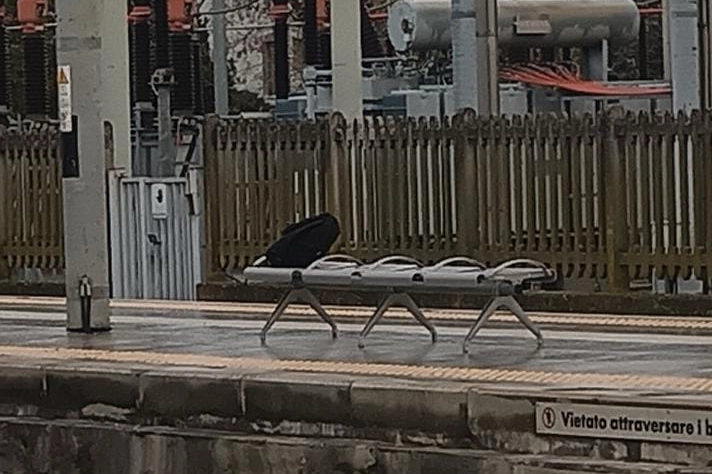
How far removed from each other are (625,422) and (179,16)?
26.8 metres

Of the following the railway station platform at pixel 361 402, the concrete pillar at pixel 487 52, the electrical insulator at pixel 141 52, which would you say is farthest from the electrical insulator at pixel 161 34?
the railway station platform at pixel 361 402

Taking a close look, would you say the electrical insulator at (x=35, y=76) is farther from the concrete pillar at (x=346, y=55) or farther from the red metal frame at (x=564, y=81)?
the concrete pillar at (x=346, y=55)

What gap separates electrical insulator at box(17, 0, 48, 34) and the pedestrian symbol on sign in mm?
24459

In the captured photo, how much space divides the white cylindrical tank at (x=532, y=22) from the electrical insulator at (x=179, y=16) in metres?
4.37

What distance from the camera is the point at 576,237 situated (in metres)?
16.8

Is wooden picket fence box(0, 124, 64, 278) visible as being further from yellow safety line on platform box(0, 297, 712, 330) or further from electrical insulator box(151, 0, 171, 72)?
electrical insulator box(151, 0, 171, 72)

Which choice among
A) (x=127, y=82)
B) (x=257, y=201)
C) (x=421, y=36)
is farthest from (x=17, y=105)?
(x=257, y=201)

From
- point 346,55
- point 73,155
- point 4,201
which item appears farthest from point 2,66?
point 73,155

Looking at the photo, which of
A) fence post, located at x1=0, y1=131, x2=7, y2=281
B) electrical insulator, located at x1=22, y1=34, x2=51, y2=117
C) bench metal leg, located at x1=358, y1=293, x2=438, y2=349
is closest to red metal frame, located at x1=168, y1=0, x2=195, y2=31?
electrical insulator, located at x1=22, y1=34, x2=51, y2=117

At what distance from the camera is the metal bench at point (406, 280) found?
39.7 ft

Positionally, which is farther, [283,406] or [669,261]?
[669,261]

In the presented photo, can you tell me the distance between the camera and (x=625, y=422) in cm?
938

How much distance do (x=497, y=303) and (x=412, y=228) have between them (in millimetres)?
5620

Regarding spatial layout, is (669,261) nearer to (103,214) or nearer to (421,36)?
(103,214)
